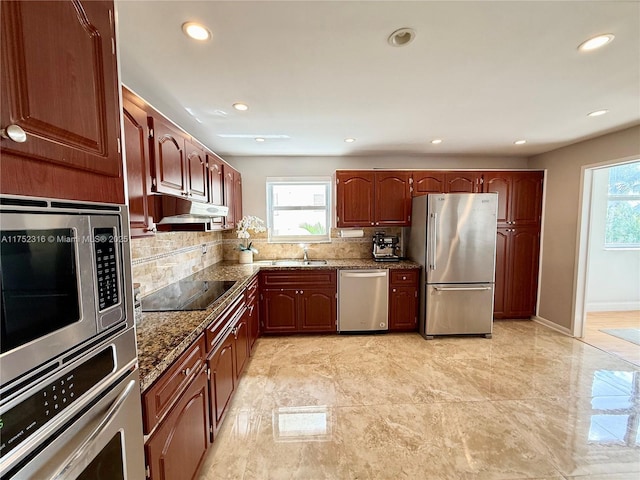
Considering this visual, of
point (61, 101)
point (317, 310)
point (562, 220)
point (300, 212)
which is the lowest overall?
point (317, 310)

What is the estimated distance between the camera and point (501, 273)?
3793mm

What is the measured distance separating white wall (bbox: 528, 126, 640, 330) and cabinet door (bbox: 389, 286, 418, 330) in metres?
1.93

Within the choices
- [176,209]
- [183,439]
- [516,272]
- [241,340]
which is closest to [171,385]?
[183,439]

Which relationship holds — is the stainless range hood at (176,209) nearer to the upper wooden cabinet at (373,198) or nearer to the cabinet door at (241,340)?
the cabinet door at (241,340)

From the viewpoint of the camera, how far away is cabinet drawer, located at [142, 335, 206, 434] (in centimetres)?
100

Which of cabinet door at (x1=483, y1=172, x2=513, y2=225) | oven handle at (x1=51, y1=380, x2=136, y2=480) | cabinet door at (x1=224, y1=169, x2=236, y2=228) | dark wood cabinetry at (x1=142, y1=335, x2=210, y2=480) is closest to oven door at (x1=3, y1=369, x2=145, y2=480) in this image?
oven handle at (x1=51, y1=380, x2=136, y2=480)

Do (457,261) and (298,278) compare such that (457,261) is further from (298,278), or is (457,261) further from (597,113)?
(298,278)

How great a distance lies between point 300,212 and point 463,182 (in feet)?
7.65

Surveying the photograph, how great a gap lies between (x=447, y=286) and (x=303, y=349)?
75.9 inches

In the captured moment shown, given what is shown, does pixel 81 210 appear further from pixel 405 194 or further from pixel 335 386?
pixel 405 194

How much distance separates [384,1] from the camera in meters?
1.16

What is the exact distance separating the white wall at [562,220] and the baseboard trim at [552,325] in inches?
1.2

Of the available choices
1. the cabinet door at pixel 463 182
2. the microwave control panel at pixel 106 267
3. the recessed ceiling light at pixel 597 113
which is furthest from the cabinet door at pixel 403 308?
the microwave control panel at pixel 106 267

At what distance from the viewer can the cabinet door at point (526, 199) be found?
3.70 m
